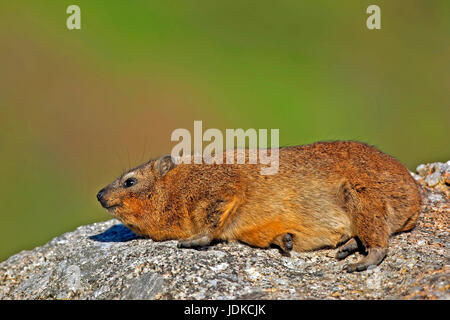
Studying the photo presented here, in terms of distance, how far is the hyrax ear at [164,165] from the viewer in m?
9.27

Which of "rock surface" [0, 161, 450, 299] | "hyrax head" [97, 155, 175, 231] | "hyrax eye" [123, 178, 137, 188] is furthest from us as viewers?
"hyrax eye" [123, 178, 137, 188]

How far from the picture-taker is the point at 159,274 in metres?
7.22

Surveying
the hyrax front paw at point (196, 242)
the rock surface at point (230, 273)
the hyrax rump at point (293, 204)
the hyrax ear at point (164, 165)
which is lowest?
the rock surface at point (230, 273)

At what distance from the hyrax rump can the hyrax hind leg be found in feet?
0.05

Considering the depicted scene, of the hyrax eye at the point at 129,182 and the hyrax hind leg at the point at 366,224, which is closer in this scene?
the hyrax hind leg at the point at 366,224

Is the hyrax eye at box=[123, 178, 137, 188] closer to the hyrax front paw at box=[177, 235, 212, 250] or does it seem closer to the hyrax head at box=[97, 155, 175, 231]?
the hyrax head at box=[97, 155, 175, 231]

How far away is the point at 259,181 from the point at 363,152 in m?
1.73

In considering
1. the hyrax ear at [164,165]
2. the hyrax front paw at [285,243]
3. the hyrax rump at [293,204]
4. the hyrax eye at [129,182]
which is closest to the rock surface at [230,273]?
the hyrax front paw at [285,243]

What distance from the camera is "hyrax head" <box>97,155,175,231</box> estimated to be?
8953 mm

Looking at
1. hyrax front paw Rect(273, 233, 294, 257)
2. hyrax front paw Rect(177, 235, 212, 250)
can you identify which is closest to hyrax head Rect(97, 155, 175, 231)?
hyrax front paw Rect(177, 235, 212, 250)

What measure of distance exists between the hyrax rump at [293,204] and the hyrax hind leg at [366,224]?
0.05 ft

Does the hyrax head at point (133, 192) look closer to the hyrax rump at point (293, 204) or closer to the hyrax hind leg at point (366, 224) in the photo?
the hyrax rump at point (293, 204)

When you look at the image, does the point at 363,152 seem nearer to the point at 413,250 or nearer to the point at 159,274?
the point at 413,250

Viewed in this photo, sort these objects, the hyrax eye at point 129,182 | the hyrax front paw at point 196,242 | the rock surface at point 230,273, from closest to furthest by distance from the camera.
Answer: the rock surface at point 230,273 → the hyrax front paw at point 196,242 → the hyrax eye at point 129,182
